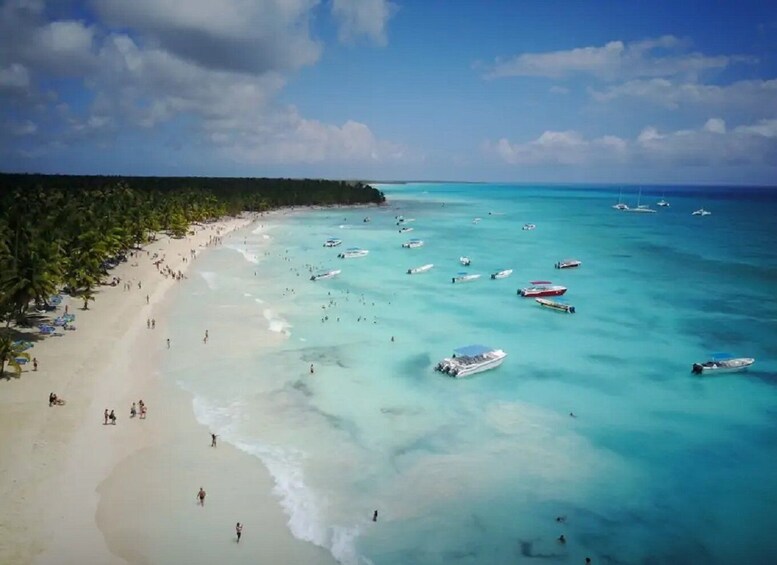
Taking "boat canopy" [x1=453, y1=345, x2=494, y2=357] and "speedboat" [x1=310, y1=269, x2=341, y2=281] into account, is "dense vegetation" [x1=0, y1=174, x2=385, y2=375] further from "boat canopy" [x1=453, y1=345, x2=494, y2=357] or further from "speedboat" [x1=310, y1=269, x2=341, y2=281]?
"boat canopy" [x1=453, y1=345, x2=494, y2=357]

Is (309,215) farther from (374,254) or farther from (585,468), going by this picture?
(585,468)

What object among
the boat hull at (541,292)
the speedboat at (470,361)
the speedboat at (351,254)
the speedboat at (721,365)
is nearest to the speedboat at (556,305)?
the boat hull at (541,292)

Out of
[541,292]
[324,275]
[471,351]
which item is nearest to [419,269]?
[324,275]

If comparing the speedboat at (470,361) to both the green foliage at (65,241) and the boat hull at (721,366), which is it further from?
the green foliage at (65,241)

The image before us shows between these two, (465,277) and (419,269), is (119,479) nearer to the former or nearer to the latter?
(465,277)

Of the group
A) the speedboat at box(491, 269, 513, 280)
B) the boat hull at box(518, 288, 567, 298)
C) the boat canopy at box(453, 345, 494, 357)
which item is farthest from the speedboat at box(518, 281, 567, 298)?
the boat canopy at box(453, 345, 494, 357)

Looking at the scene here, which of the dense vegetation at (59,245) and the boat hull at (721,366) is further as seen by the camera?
the boat hull at (721,366)

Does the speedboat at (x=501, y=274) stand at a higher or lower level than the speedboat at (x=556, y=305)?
higher
